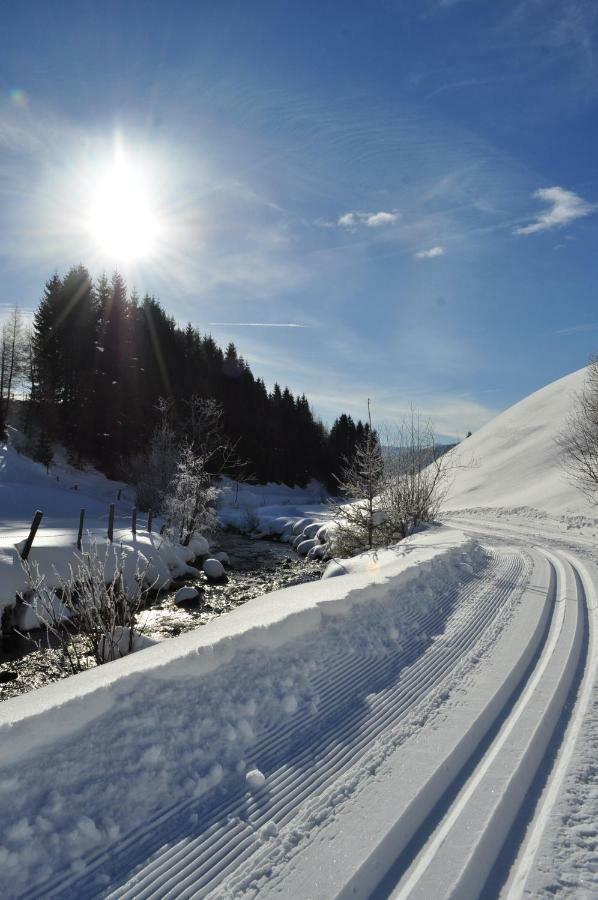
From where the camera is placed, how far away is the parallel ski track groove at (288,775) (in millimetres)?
2355

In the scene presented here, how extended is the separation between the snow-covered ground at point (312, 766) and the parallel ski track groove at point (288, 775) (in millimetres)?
13

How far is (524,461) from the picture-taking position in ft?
141

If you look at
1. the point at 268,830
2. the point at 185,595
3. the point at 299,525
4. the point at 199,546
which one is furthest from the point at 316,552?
the point at 268,830

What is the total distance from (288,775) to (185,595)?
37.2 ft

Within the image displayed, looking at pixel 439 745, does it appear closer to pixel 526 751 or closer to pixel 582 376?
pixel 526 751

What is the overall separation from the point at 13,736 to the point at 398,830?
228 centimetres

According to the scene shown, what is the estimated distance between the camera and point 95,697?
3334 millimetres

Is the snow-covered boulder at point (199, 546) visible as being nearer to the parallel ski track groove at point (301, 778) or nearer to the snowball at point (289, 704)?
the parallel ski track groove at point (301, 778)

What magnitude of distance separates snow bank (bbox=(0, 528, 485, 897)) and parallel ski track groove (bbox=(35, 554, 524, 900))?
0.32 feet

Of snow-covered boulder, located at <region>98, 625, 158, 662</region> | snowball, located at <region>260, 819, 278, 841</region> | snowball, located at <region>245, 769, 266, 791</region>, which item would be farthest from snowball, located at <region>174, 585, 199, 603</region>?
snowball, located at <region>260, 819, 278, 841</region>

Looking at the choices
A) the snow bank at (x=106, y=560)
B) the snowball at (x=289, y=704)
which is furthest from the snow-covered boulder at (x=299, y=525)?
the snowball at (x=289, y=704)

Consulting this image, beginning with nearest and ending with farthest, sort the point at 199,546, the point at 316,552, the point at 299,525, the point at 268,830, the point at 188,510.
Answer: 1. the point at 268,830
2. the point at 188,510
3. the point at 199,546
4. the point at 316,552
5. the point at 299,525

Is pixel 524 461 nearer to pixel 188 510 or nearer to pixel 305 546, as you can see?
pixel 305 546

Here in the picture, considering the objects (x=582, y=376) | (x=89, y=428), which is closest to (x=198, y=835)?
(x=89, y=428)
